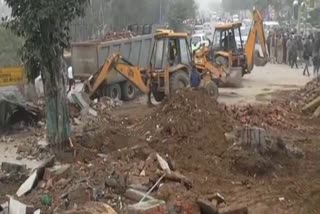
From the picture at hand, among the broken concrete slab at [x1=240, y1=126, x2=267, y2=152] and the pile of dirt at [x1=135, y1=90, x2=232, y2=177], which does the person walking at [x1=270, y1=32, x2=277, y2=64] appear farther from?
the broken concrete slab at [x1=240, y1=126, x2=267, y2=152]

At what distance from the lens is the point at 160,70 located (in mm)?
20359

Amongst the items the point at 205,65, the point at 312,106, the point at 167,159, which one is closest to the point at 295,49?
the point at 205,65

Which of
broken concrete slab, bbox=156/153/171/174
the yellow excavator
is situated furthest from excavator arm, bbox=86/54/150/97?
broken concrete slab, bbox=156/153/171/174

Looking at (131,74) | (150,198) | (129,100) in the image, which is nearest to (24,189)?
(150,198)

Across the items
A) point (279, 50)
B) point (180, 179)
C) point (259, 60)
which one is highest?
point (180, 179)

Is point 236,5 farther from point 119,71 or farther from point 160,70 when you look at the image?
point 119,71

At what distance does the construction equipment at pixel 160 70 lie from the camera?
2017cm

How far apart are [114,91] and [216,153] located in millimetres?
10300

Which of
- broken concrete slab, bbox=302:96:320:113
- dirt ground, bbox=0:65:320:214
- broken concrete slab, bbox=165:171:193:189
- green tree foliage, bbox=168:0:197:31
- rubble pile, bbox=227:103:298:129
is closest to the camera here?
dirt ground, bbox=0:65:320:214

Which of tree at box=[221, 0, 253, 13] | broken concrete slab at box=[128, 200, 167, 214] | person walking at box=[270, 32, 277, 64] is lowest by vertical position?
tree at box=[221, 0, 253, 13]

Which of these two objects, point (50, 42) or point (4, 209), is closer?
point (4, 209)

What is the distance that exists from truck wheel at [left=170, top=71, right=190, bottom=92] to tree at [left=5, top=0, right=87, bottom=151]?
6.34 meters

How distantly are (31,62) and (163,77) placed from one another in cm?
679

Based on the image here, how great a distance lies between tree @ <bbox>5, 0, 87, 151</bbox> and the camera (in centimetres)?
1321
